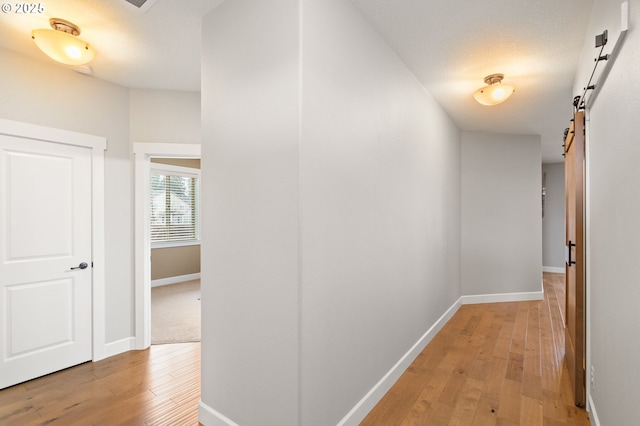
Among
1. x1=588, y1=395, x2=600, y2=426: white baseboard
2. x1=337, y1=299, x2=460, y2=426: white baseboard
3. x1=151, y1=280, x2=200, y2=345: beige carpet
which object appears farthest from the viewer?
x1=151, y1=280, x2=200, y2=345: beige carpet

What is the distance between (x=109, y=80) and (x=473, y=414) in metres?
4.23

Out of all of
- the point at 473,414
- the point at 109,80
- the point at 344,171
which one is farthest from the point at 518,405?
the point at 109,80

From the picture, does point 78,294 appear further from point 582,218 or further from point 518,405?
point 582,218

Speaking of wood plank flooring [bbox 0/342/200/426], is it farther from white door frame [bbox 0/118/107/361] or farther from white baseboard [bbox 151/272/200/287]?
white baseboard [bbox 151/272/200/287]

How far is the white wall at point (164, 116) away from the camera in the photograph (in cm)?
335

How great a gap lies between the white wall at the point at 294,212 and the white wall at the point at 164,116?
1.46 metres

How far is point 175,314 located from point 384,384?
3311 millimetres

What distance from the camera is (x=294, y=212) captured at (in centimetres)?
163

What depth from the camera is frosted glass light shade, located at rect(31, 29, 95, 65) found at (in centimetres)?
214

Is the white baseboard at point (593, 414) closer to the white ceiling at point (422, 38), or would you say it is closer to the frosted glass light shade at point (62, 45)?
the white ceiling at point (422, 38)

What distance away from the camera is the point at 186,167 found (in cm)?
683

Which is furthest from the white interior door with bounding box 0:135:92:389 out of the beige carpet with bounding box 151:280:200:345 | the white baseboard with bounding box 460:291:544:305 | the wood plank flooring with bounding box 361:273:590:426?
the white baseboard with bounding box 460:291:544:305

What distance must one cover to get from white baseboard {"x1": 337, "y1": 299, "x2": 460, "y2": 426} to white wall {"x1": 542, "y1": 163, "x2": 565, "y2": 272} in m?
5.81

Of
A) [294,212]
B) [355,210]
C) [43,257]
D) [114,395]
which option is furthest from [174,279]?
[294,212]
